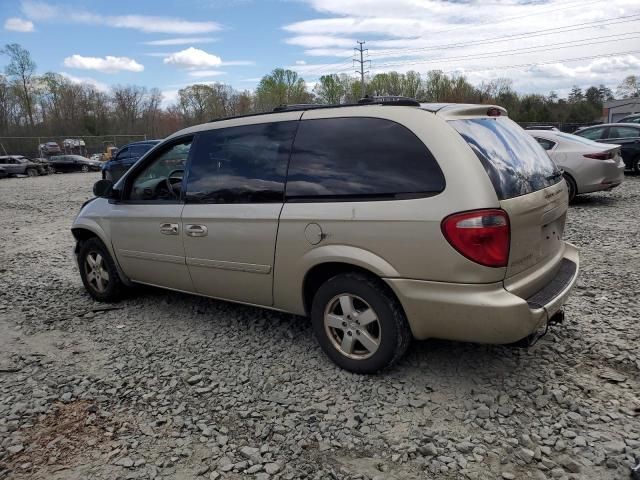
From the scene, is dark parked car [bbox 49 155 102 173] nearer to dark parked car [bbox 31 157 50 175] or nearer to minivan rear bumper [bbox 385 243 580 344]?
dark parked car [bbox 31 157 50 175]

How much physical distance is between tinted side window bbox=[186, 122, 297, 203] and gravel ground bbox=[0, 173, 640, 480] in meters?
1.24

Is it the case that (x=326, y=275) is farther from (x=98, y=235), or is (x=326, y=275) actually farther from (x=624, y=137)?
(x=624, y=137)

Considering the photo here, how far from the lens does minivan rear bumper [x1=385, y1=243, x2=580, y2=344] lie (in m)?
2.74

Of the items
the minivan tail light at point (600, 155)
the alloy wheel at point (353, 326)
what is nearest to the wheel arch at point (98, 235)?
the alloy wheel at point (353, 326)

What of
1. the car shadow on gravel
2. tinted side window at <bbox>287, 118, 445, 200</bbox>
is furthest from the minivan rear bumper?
the car shadow on gravel

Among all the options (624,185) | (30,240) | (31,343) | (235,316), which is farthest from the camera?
(624,185)

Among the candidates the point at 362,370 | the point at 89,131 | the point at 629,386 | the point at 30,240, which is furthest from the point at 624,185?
the point at 89,131

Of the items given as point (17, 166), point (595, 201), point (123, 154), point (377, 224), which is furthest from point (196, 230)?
point (17, 166)

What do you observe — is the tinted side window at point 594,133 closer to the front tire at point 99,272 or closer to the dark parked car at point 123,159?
the front tire at point 99,272

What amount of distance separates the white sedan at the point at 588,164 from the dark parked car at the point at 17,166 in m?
31.6

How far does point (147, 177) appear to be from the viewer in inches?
183

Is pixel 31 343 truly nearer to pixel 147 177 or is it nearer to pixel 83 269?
pixel 83 269

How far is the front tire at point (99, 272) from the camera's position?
16.4ft

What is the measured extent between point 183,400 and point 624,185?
1231 cm
